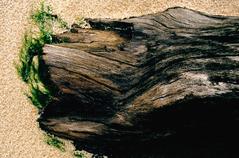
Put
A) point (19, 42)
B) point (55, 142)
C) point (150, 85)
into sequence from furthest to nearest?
point (19, 42)
point (55, 142)
point (150, 85)

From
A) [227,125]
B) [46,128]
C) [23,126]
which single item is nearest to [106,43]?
[46,128]

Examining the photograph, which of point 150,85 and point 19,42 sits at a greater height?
point 19,42

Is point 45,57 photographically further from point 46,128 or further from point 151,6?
point 151,6

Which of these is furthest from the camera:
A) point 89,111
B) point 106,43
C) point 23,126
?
point 23,126

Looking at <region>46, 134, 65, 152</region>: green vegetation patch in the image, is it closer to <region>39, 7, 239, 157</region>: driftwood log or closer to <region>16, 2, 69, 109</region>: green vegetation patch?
<region>16, 2, 69, 109</region>: green vegetation patch

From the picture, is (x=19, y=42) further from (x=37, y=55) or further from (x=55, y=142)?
(x=55, y=142)

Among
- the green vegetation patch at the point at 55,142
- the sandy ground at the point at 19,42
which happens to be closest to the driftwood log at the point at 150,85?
the green vegetation patch at the point at 55,142

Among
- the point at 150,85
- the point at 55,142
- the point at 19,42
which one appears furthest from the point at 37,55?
the point at 150,85
